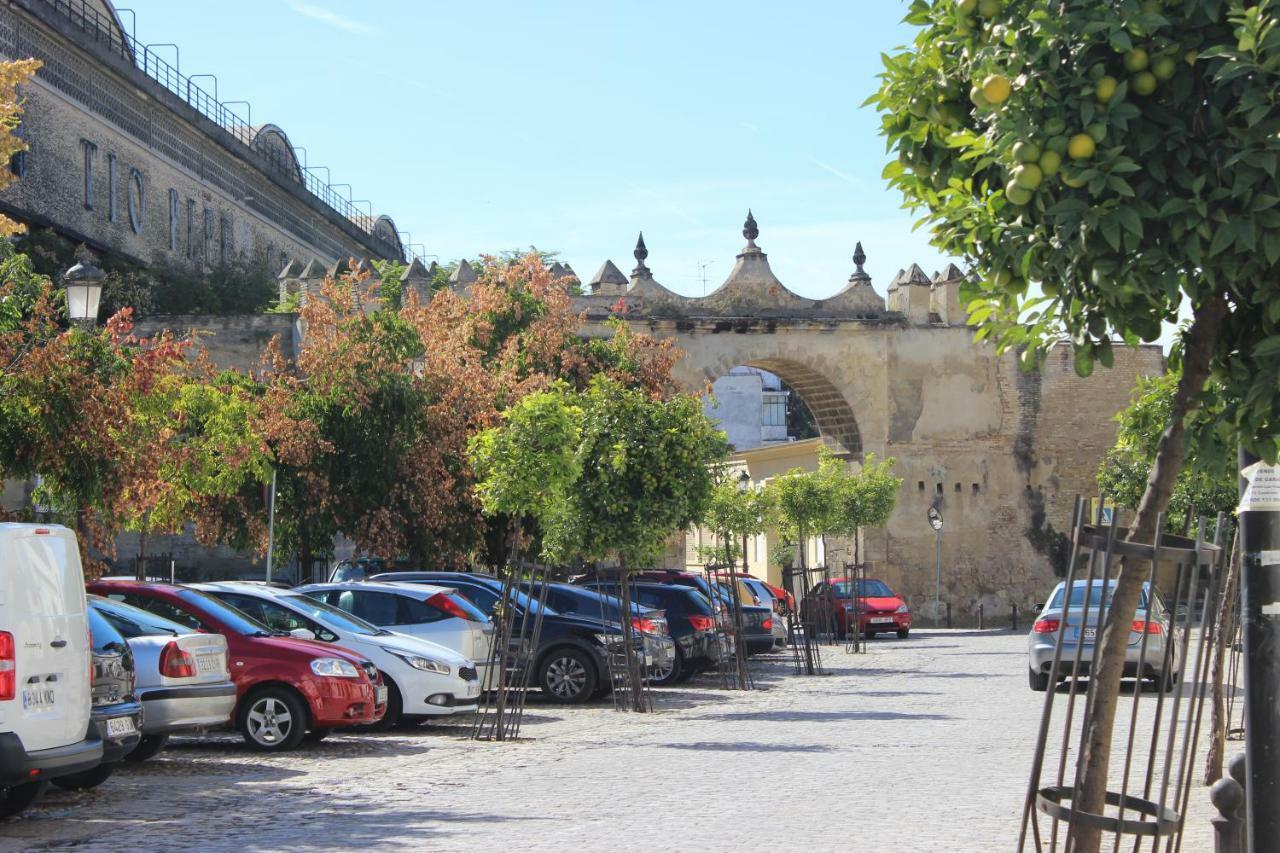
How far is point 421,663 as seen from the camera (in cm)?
1706

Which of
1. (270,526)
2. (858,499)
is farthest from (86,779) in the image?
(858,499)

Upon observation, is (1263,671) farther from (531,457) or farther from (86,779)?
(531,457)

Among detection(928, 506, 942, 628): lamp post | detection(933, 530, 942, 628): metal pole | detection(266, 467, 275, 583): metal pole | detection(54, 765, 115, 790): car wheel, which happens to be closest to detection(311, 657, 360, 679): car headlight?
detection(54, 765, 115, 790): car wheel

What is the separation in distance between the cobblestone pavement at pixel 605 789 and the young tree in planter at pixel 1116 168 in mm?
4875

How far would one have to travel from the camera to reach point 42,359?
1515 centimetres

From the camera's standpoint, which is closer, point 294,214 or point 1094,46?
point 1094,46

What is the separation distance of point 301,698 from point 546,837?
5.82 meters

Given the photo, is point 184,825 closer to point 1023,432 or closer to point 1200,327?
point 1200,327

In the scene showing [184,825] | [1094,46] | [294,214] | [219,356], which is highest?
[294,214]

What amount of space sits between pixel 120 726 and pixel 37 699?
153 cm

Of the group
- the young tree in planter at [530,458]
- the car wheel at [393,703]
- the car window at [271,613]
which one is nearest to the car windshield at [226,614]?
the car window at [271,613]

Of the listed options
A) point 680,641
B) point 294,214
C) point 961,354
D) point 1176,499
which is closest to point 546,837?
point 680,641

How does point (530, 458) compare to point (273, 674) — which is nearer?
point (273, 674)

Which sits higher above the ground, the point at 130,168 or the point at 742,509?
the point at 130,168
